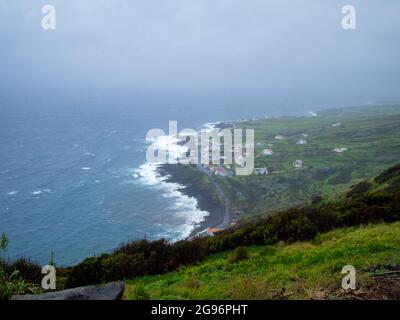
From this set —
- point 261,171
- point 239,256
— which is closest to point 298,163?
point 261,171

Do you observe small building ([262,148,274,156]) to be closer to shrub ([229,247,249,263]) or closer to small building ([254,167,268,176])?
small building ([254,167,268,176])

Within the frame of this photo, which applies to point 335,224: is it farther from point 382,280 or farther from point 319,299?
point 319,299

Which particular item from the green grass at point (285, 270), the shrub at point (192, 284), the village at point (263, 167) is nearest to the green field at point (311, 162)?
the village at point (263, 167)

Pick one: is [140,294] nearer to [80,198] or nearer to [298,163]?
[80,198]

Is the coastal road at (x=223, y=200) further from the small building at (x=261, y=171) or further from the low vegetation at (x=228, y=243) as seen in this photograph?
the low vegetation at (x=228, y=243)

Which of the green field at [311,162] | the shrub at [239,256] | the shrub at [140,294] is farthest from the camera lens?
the green field at [311,162]

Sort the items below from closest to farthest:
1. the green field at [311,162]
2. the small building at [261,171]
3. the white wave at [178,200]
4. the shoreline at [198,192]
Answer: the white wave at [178,200] → the shoreline at [198,192] → the green field at [311,162] → the small building at [261,171]

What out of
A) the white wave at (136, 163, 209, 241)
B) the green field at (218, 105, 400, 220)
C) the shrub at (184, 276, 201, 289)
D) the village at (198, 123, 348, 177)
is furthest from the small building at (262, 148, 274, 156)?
the shrub at (184, 276, 201, 289)
